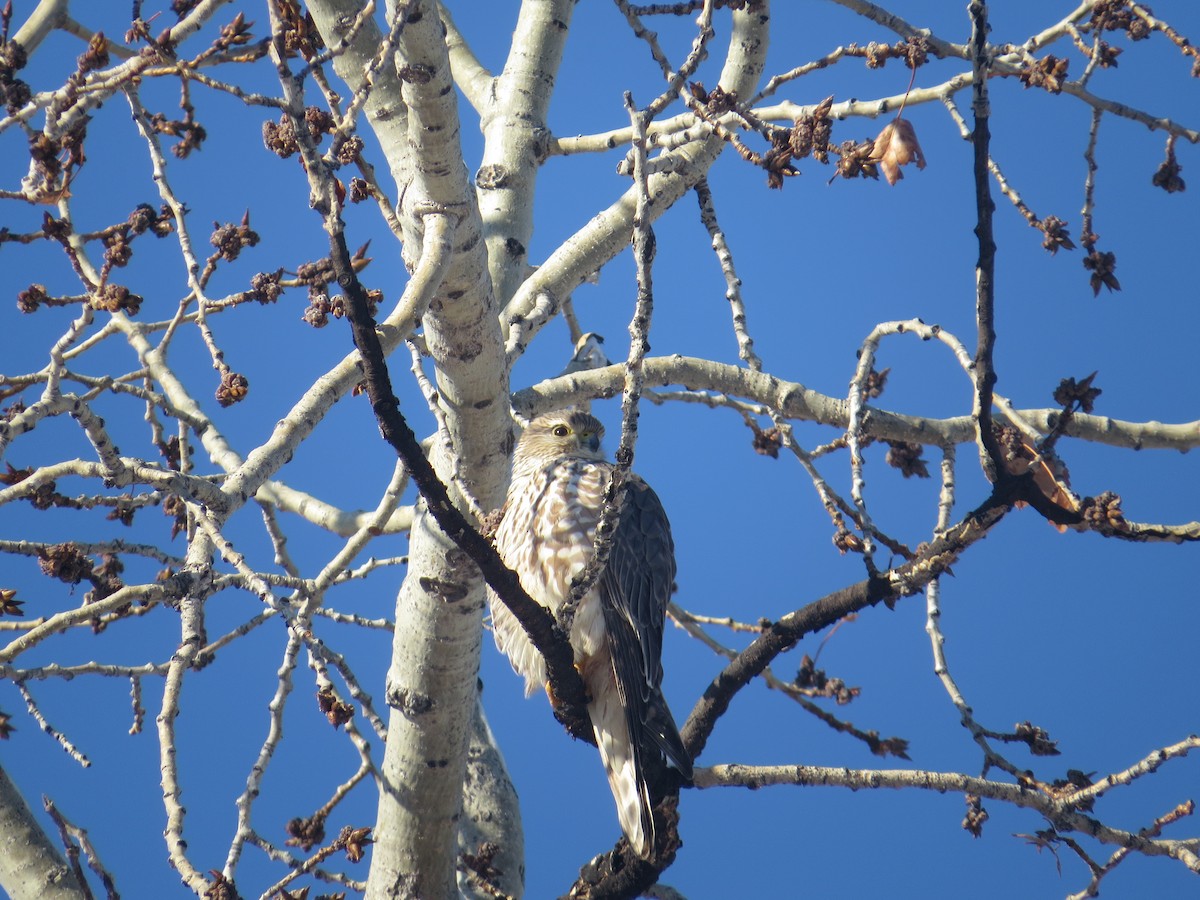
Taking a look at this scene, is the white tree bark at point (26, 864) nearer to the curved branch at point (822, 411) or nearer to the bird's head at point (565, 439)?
the curved branch at point (822, 411)

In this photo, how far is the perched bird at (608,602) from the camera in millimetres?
3344

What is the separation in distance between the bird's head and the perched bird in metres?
0.13

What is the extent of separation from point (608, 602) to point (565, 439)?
1238 mm

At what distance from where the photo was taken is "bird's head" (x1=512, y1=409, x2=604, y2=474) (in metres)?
4.87

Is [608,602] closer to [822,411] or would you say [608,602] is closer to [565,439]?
[822,411]

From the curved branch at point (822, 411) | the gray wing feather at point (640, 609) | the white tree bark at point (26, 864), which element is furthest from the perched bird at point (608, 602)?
the white tree bark at point (26, 864)

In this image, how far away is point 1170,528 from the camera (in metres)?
2.26

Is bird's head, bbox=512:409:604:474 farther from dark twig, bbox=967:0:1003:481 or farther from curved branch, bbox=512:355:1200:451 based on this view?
dark twig, bbox=967:0:1003:481

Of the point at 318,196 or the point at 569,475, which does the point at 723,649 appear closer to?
the point at 569,475

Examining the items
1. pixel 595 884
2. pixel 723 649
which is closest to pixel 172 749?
pixel 595 884

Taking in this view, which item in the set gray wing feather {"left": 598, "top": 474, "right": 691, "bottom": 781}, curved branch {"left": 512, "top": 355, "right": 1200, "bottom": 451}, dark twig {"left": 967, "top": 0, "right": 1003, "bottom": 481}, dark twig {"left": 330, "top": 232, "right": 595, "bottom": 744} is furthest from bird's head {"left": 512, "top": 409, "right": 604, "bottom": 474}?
dark twig {"left": 967, "top": 0, "right": 1003, "bottom": 481}

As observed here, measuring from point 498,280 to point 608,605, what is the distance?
1196mm

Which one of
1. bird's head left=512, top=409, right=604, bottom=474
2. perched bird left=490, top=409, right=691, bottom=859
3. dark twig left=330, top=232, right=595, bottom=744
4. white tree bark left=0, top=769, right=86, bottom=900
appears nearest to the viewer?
dark twig left=330, top=232, right=595, bottom=744

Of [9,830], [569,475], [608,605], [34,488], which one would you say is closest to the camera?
[34,488]
